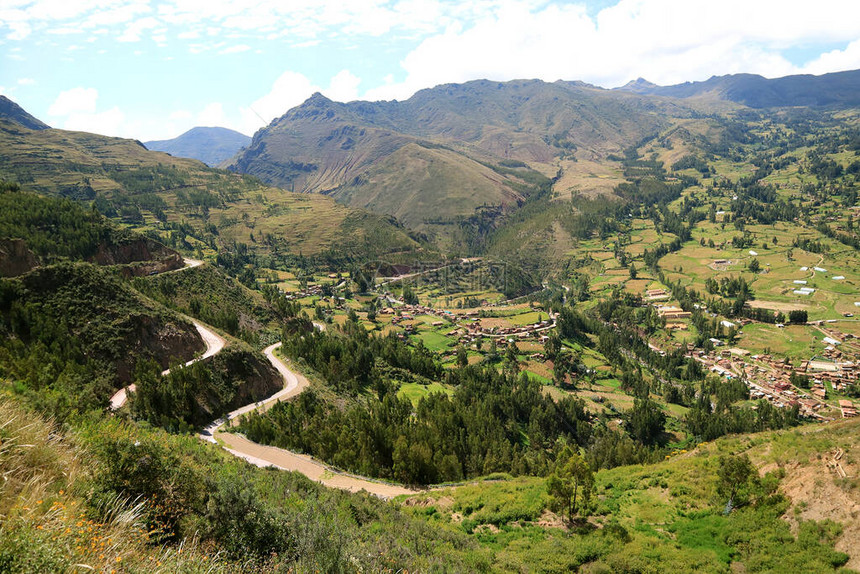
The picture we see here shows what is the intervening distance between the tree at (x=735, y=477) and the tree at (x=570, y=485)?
864cm

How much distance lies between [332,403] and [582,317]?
113069 mm

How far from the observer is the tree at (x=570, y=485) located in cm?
2881

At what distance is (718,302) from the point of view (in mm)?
142250

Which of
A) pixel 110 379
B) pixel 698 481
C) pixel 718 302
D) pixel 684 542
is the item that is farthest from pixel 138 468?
pixel 718 302

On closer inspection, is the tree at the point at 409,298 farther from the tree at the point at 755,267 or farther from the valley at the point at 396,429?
the tree at the point at 755,267

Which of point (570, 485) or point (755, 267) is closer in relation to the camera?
point (570, 485)

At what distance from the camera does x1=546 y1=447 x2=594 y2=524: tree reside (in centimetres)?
2881

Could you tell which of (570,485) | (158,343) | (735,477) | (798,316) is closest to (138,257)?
(158,343)

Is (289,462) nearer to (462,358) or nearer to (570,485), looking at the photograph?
(570,485)

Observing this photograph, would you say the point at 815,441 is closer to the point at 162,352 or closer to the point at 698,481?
the point at 698,481

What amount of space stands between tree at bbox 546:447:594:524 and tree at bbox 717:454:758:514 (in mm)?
8637

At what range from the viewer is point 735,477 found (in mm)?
26484

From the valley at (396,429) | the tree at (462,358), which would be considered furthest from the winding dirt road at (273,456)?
the tree at (462,358)

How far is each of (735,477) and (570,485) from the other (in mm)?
10520
